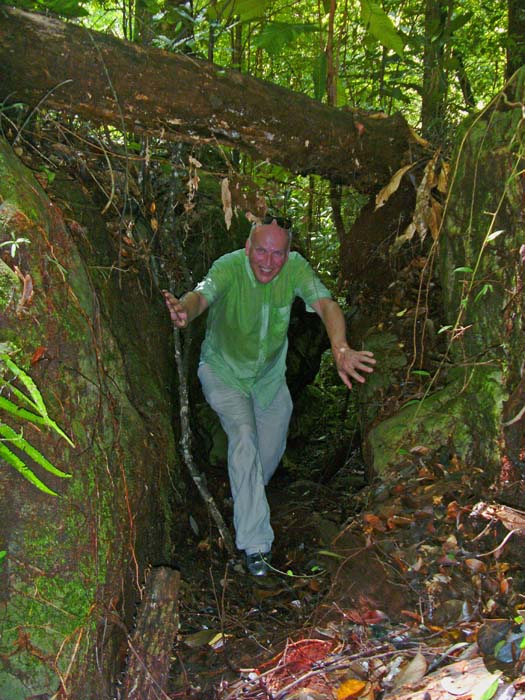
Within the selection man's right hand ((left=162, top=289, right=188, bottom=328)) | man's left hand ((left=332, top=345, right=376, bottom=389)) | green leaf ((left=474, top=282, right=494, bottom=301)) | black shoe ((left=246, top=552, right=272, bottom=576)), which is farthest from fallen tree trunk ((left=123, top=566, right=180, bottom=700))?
green leaf ((left=474, top=282, right=494, bottom=301))

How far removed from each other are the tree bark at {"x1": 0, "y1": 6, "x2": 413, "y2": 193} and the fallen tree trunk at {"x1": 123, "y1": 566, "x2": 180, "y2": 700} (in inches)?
106

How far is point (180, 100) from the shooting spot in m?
3.98

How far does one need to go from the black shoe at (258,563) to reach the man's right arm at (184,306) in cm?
169

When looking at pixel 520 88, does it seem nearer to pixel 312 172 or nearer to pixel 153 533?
pixel 312 172

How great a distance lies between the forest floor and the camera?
2641 mm

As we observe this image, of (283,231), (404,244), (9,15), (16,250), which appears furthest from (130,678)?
(404,244)

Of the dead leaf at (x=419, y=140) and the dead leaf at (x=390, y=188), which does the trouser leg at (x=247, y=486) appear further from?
the dead leaf at (x=419, y=140)

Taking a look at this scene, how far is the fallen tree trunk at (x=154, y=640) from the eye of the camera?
2.88 meters

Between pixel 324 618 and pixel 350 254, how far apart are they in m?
3.61

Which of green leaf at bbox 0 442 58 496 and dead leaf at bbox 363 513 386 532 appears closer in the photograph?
green leaf at bbox 0 442 58 496

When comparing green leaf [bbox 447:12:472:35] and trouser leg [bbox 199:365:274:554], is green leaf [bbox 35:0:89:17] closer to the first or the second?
trouser leg [bbox 199:365:274:554]

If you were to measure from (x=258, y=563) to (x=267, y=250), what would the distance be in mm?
2209

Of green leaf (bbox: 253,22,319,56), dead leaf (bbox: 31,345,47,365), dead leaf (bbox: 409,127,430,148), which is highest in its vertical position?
green leaf (bbox: 253,22,319,56)

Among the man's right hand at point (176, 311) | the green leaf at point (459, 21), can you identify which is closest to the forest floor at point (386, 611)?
the man's right hand at point (176, 311)
